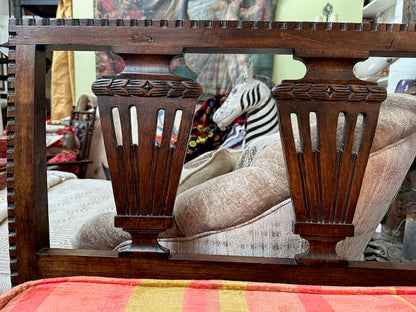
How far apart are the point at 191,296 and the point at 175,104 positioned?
0.25 m

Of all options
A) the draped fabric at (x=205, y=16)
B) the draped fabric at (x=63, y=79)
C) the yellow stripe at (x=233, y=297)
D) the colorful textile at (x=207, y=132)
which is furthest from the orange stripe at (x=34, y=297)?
the draped fabric at (x=63, y=79)

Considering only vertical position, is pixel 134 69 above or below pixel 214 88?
below

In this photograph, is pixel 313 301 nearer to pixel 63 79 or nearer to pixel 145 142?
pixel 145 142

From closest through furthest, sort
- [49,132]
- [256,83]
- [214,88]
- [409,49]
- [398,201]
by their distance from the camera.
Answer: [409,49] < [398,201] < [256,83] < [49,132] < [214,88]

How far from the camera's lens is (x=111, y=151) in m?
0.49

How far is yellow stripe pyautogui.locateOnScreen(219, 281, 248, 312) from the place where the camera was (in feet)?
1.39

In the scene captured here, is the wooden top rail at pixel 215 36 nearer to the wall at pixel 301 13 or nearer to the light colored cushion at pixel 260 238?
the light colored cushion at pixel 260 238

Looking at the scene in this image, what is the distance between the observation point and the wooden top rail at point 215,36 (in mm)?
464

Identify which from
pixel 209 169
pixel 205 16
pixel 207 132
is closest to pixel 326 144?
pixel 209 169

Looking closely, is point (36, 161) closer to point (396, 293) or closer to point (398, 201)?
point (396, 293)

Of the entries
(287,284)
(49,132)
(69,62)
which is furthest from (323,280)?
(69,62)

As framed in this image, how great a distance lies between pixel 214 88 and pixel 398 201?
281cm

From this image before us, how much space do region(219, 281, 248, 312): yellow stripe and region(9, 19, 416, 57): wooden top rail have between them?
32cm

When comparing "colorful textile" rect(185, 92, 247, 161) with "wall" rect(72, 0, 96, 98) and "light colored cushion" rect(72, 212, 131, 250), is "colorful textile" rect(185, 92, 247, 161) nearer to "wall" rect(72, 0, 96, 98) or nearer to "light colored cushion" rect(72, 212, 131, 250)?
"light colored cushion" rect(72, 212, 131, 250)
